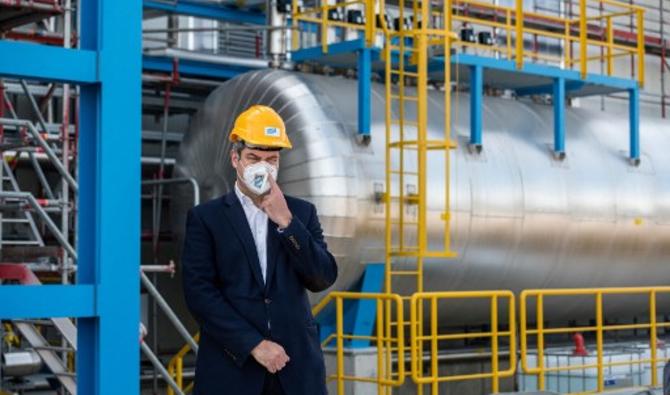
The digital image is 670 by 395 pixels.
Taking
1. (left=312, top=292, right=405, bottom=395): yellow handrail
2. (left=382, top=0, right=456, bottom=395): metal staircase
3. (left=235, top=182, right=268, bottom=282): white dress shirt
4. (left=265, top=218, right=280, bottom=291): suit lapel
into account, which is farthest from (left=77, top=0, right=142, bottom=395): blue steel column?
(left=382, top=0, right=456, bottom=395): metal staircase

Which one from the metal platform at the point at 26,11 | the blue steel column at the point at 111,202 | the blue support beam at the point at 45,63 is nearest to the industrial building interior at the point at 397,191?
the metal platform at the point at 26,11

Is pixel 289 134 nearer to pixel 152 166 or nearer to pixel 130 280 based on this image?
pixel 152 166

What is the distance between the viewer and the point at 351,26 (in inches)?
518

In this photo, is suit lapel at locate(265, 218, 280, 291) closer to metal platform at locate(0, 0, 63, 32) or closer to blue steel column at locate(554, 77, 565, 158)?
metal platform at locate(0, 0, 63, 32)

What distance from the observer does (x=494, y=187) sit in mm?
12938

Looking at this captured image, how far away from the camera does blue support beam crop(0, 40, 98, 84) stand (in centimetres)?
596

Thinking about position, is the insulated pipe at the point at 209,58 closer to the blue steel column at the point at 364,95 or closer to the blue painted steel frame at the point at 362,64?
the blue painted steel frame at the point at 362,64

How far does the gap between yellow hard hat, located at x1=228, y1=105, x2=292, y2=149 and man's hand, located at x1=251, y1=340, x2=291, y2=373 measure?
82 centimetres

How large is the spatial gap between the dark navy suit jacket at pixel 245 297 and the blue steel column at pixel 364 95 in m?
7.04

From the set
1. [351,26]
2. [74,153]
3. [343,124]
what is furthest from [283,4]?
[74,153]

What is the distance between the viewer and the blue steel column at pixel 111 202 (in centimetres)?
612

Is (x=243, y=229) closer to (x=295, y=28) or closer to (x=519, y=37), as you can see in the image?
(x=295, y=28)

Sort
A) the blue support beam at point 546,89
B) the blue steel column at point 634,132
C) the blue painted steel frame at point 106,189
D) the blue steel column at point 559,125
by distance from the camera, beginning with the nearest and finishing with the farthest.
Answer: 1. the blue painted steel frame at point 106,189
2. the blue steel column at point 559,125
3. the blue steel column at point 634,132
4. the blue support beam at point 546,89

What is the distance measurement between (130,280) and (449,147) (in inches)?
242
